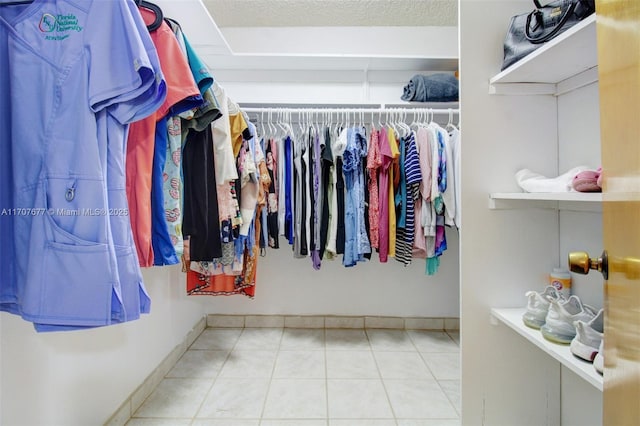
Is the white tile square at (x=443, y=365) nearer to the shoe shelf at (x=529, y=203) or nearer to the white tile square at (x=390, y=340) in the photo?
the white tile square at (x=390, y=340)

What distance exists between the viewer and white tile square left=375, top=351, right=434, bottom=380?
1.76m

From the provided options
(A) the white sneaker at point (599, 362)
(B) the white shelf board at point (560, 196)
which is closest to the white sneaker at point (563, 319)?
(A) the white sneaker at point (599, 362)

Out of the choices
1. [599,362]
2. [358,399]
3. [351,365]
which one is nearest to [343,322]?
[351,365]

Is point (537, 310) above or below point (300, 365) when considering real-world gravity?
above

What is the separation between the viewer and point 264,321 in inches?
96.5

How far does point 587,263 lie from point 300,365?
1639mm

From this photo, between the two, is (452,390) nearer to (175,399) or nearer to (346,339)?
(346,339)

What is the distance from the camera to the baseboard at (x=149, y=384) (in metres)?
1.34

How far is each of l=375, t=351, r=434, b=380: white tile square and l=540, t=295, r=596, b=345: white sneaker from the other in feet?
3.27

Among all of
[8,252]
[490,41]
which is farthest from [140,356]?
[490,41]

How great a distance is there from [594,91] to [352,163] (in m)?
1.11

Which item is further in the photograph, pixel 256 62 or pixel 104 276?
pixel 256 62

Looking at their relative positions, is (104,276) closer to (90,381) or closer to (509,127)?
(90,381)

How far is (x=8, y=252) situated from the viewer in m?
0.67
